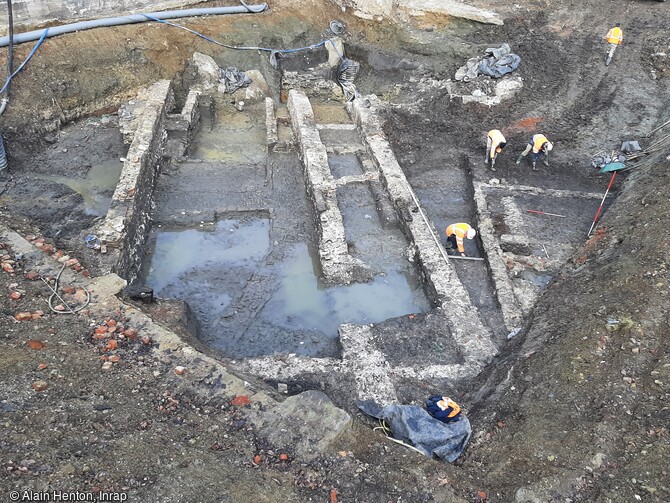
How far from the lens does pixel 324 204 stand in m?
8.61

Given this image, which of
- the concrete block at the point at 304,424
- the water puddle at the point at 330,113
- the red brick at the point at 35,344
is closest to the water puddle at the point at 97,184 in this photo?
the red brick at the point at 35,344

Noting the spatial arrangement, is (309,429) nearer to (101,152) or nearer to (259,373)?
(259,373)

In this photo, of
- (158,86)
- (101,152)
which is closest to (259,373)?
(101,152)

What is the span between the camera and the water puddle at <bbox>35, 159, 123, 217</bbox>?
9055 millimetres

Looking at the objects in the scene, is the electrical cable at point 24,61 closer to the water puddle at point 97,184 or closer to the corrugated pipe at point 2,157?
the corrugated pipe at point 2,157

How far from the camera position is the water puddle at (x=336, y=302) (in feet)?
23.9

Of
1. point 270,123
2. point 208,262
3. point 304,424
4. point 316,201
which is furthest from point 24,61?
point 304,424

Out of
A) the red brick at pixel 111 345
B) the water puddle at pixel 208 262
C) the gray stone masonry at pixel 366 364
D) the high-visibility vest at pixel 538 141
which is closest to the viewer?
the red brick at pixel 111 345

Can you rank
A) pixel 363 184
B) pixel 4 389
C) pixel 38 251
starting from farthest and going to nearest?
1. pixel 363 184
2. pixel 38 251
3. pixel 4 389

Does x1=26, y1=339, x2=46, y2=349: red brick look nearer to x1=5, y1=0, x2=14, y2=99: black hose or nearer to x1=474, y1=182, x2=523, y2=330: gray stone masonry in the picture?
x1=474, y1=182, x2=523, y2=330: gray stone masonry

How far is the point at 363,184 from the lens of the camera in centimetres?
963

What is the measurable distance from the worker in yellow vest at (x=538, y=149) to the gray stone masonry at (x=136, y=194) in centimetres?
737

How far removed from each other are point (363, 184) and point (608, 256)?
446cm

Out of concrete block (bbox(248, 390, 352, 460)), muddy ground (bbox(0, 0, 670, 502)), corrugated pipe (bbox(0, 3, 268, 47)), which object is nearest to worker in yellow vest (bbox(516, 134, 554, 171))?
muddy ground (bbox(0, 0, 670, 502))
